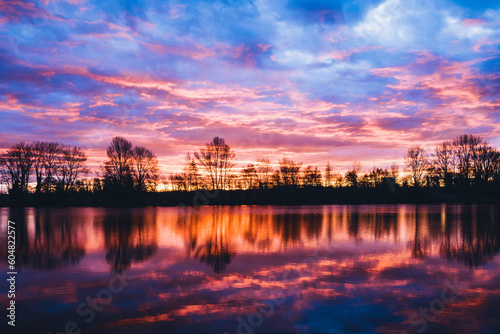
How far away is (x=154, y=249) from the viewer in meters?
16.3

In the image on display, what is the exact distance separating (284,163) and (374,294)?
3958 inches

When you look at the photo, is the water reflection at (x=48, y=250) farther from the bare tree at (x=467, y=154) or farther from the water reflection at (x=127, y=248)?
the bare tree at (x=467, y=154)

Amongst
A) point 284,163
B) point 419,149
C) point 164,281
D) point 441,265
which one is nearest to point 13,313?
point 164,281

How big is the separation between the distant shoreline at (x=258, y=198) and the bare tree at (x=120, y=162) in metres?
4.92

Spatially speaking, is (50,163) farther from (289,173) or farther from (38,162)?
(289,173)

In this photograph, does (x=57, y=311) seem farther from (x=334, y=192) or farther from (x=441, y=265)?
(x=334, y=192)

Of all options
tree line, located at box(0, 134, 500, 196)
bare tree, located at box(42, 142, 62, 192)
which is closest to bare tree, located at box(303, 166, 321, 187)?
tree line, located at box(0, 134, 500, 196)

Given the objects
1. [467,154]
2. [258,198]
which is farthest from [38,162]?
[467,154]

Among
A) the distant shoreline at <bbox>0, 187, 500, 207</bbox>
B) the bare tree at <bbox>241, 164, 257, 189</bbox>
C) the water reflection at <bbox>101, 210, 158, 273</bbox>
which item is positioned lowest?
the distant shoreline at <bbox>0, 187, 500, 207</bbox>

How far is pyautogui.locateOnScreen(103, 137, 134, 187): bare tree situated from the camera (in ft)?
266

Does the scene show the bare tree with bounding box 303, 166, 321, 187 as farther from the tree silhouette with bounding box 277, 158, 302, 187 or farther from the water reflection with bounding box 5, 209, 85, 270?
the water reflection with bounding box 5, 209, 85, 270

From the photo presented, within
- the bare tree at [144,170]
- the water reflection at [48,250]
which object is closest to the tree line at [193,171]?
the bare tree at [144,170]

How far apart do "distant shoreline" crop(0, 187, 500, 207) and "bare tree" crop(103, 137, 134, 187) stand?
492cm

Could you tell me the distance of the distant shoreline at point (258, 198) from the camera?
77.3 meters
